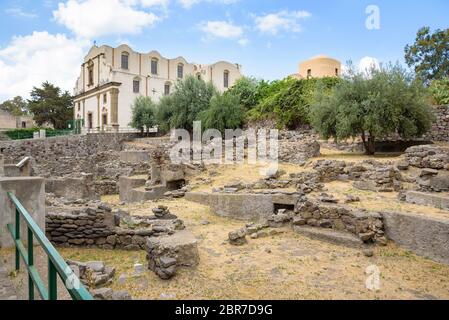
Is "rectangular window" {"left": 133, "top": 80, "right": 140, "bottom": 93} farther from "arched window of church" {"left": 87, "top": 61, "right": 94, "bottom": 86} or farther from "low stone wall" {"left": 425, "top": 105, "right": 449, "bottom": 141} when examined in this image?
"low stone wall" {"left": 425, "top": 105, "right": 449, "bottom": 141}

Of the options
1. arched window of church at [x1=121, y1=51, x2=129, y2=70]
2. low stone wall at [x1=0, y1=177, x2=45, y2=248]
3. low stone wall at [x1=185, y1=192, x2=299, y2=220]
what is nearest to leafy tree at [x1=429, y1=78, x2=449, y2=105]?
low stone wall at [x1=185, y1=192, x2=299, y2=220]

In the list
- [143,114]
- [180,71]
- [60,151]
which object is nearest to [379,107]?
[60,151]

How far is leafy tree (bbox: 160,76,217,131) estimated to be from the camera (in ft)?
102

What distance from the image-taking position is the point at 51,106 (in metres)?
45.8

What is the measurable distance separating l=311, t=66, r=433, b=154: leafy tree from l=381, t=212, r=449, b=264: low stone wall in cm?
954

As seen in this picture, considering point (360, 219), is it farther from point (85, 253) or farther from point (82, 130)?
point (82, 130)

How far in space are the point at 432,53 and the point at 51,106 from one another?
148 ft

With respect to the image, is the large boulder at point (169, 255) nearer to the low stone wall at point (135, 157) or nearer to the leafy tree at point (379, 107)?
the leafy tree at point (379, 107)

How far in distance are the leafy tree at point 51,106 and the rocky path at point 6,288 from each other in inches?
1872

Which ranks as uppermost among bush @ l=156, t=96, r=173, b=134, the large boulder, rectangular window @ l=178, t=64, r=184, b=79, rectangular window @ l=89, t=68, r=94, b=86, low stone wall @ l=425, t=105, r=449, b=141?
rectangular window @ l=178, t=64, r=184, b=79

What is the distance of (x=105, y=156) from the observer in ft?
79.5

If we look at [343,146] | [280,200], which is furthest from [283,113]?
[280,200]

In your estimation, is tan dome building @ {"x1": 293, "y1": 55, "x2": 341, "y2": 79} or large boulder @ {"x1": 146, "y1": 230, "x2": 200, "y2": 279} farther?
tan dome building @ {"x1": 293, "y1": 55, "x2": 341, "y2": 79}

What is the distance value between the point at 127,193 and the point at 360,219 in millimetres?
11214
